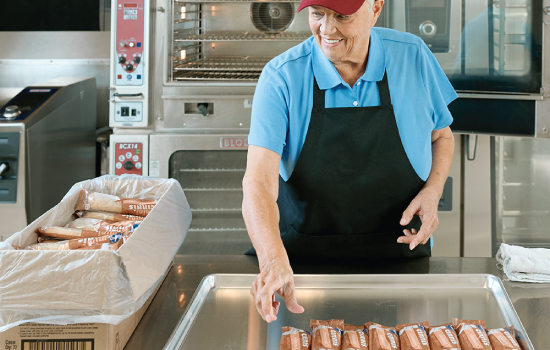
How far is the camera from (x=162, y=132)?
8.53 ft

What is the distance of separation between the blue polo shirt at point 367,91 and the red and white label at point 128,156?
4.32ft

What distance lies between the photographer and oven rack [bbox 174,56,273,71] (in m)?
2.63

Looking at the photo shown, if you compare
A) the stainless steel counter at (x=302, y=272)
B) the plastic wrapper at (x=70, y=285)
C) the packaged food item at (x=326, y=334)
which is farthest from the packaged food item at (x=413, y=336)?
the plastic wrapper at (x=70, y=285)

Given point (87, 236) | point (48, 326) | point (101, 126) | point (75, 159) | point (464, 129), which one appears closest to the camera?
point (48, 326)

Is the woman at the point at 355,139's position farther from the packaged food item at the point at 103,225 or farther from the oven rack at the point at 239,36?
the oven rack at the point at 239,36

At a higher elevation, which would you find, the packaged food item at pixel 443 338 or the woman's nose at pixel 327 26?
the woman's nose at pixel 327 26

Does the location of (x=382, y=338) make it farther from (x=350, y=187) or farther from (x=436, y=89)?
(x=436, y=89)

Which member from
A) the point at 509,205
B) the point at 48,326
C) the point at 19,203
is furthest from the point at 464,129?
the point at 19,203

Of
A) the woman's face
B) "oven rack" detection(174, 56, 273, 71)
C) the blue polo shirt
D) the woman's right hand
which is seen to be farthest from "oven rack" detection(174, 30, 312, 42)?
the woman's right hand

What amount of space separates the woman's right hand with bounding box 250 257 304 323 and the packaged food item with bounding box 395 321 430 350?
20cm

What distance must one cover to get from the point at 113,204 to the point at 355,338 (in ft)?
2.24

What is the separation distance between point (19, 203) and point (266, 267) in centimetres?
184

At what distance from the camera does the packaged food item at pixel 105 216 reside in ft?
3.94

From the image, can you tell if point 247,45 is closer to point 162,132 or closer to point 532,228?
point 162,132
